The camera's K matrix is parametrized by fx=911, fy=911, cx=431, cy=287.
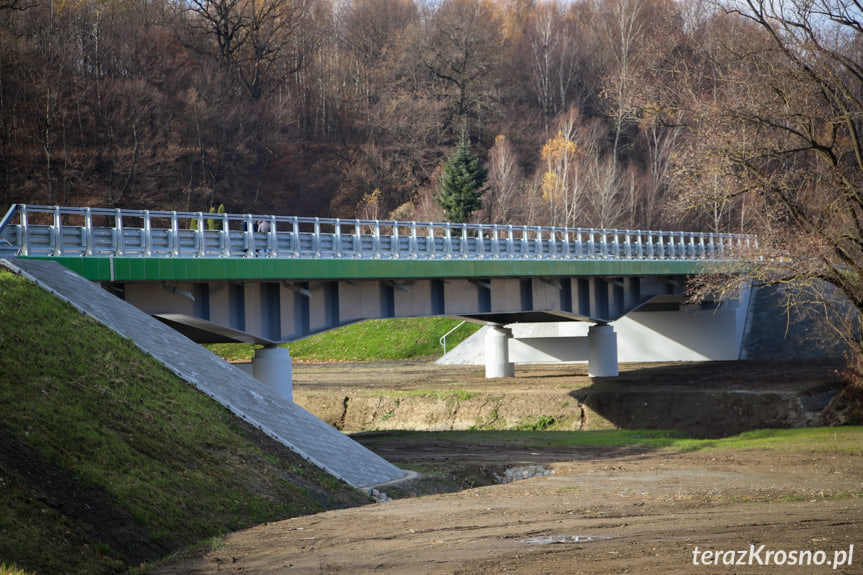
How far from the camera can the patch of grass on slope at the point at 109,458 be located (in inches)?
403

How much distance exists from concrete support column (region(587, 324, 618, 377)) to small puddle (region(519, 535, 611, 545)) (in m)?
36.8

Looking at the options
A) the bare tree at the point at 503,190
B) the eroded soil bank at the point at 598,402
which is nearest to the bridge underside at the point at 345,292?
the eroded soil bank at the point at 598,402

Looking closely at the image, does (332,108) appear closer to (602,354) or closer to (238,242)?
(602,354)

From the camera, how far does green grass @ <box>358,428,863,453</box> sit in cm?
2376

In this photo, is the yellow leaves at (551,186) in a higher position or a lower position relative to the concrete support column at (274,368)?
higher

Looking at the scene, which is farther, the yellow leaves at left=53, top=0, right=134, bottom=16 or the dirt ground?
the yellow leaves at left=53, top=0, right=134, bottom=16

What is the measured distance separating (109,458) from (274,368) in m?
14.8

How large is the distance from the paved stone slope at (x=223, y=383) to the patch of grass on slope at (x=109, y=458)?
586mm

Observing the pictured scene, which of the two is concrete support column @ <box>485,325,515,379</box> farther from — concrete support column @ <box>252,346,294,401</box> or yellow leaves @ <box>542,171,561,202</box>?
yellow leaves @ <box>542,171,561,202</box>

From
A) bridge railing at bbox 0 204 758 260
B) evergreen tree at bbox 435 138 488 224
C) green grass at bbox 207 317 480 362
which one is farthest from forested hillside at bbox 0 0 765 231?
bridge railing at bbox 0 204 758 260

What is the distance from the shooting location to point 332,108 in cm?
8744

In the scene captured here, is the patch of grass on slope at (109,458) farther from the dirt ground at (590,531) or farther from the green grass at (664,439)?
the green grass at (664,439)

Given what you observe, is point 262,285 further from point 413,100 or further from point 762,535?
point 413,100

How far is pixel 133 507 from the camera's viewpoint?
453 inches
